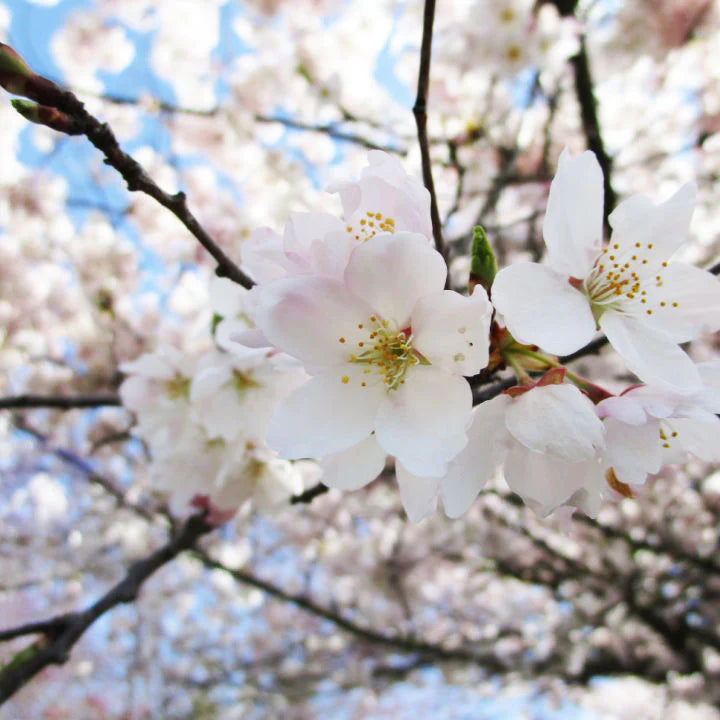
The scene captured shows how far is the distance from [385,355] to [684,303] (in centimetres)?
41

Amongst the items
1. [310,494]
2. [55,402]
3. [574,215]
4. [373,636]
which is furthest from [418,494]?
[373,636]

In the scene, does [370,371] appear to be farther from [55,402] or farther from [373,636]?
[373,636]

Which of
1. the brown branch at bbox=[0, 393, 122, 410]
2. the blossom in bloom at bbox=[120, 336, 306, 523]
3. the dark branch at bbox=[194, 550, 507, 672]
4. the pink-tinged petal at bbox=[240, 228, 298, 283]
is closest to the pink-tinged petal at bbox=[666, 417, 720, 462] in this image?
the pink-tinged petal at bbox=[240, 228, 298, 283]

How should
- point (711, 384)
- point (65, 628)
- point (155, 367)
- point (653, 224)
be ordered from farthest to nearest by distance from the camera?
point (155, 367), point (65, 628), point (653, 224), point (711, 384)

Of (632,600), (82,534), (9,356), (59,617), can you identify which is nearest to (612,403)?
(59,617)

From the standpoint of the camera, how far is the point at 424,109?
3.11ft

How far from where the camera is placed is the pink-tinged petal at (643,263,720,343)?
783mm

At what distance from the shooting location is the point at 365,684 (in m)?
5.48

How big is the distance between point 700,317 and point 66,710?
8578 millimetres

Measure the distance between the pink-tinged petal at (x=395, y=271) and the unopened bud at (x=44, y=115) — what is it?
37 centimetres

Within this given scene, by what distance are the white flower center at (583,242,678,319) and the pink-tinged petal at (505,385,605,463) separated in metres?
0.19

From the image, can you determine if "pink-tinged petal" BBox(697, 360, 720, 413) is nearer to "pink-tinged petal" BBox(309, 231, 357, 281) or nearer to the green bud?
"pink-tinged petal" BBox(309, 231, 357, 281)

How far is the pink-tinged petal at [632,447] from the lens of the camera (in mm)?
698

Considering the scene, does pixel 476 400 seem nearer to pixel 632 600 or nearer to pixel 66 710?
pixel 632 600
